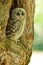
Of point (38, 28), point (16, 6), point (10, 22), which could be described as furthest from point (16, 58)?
point (38, 28)

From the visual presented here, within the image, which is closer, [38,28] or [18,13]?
[18,13]

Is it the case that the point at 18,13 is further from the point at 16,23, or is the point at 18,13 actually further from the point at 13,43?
the point at 13,43

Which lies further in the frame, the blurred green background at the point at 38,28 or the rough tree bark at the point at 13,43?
the blurred green background at the point at 38,28

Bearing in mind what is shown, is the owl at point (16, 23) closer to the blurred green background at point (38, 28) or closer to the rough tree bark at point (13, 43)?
the rough tree bark at point (13, 43)

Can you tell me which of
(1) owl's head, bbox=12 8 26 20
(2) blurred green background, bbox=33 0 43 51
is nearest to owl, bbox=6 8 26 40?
(1) owl's head, bbox=12 8 26 20

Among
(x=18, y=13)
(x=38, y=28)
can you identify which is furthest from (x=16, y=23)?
(x=38, y=28)

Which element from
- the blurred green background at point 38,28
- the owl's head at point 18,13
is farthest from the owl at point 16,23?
the blurred green background at point 38,28
